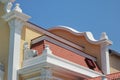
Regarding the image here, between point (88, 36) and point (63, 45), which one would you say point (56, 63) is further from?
point (88, 36)

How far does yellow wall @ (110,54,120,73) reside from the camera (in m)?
23.5

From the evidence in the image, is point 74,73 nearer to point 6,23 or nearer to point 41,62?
point 41,62

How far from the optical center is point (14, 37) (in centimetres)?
1881

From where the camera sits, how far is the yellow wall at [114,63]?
23505 mm

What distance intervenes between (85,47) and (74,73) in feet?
16.4

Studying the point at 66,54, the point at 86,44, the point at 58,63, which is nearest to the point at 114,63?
the point at 86,44

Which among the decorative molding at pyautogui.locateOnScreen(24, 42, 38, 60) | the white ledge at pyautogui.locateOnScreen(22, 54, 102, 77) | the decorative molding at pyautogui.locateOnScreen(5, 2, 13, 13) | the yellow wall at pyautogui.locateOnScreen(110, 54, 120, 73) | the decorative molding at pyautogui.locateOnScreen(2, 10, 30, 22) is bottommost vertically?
the white ledge at pyautogui.locateOnScreen(22, 54, 102, 77)

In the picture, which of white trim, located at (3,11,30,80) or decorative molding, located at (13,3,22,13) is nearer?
white trim, located at (3,11,30,80)

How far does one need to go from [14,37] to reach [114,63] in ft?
27.5

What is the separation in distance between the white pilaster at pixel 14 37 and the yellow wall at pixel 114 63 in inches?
293

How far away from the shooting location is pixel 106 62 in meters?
22.2

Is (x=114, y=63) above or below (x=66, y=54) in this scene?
above

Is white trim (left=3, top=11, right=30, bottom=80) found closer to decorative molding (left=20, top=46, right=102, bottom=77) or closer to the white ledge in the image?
the white ledge

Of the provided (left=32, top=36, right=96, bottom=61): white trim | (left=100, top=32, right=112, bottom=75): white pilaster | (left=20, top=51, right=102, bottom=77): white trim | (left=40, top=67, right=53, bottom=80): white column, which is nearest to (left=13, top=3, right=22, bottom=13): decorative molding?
(left=32, top=36, right=96, bottom=61): white trim
